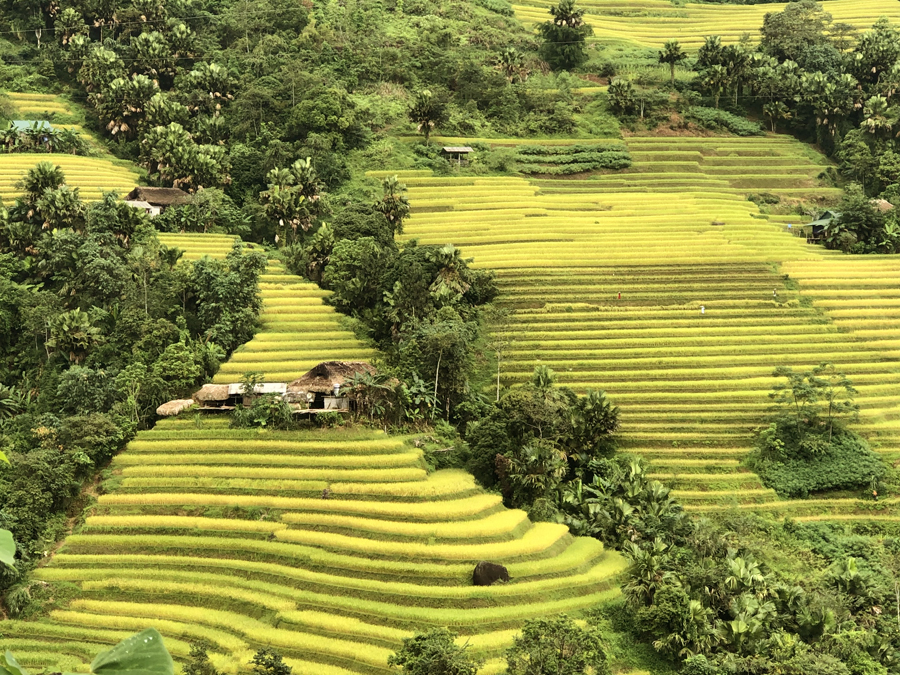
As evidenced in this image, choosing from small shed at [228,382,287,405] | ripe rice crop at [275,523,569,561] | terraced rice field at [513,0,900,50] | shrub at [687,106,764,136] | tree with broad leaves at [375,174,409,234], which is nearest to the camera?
ripe rice crop at [275,523,569,561]

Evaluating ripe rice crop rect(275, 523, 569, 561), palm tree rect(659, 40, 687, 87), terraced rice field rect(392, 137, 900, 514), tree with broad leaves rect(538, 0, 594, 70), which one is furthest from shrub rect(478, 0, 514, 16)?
ripe rice crop rect(275, 523, 569, 561)

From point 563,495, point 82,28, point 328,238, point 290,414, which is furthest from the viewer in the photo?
point 82,28

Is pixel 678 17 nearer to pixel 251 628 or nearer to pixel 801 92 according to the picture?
pixel 801 92

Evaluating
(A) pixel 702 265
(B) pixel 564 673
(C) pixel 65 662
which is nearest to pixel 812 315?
(A) pixel 702 265

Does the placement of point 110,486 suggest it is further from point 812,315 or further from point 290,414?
point 812,315

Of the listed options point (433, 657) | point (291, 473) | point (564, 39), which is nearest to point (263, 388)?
point (291, 473)

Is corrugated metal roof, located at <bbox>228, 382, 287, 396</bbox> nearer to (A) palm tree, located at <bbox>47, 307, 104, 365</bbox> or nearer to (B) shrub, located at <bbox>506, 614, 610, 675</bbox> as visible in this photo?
(A) palm tree, located at <bbox>47, 307, 104, 365</bbox>
